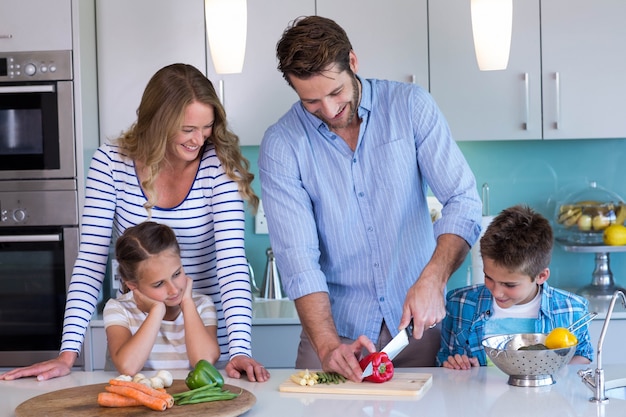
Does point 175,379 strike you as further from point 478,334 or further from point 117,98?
point 117,98

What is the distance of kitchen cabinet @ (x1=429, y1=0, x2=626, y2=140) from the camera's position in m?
3.45

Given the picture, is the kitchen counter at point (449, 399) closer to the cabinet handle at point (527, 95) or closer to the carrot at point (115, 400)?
the carrot at point (115, 400)

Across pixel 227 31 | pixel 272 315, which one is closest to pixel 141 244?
pixel 227 31

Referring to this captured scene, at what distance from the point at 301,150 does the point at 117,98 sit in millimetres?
1416

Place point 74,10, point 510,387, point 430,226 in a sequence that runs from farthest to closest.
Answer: point 74,10, point 430,226, point 510,387

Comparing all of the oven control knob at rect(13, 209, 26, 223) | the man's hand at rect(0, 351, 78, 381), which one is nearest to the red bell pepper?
the man's hand at rect(0, 351, 78, 381)

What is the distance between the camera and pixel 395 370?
2.12 metres

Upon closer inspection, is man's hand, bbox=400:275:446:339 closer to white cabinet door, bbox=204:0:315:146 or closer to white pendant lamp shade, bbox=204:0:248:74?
white pendant lamp shade, bbox=204:0:248:74

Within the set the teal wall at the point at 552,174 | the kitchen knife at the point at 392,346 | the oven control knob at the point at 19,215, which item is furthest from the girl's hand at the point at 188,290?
the teal wall at the point at 552,174

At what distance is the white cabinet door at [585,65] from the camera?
3.45m

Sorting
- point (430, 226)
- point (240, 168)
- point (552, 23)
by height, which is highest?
point (552, 23)

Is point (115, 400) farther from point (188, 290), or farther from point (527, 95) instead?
point (527, 95)

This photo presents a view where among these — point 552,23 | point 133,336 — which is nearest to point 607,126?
point 552,23

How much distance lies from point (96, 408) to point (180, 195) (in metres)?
0.71
